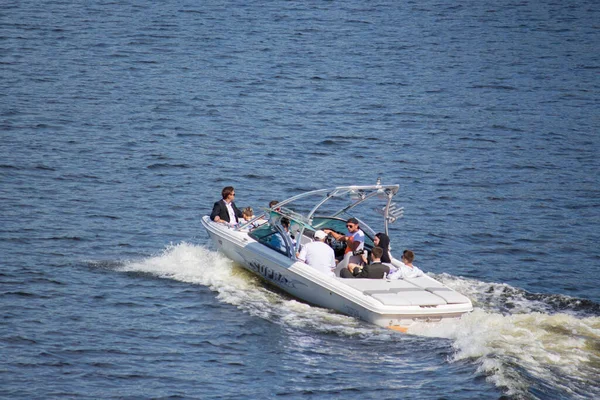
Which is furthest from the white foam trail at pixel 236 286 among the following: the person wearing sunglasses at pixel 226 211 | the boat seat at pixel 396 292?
the person wearing sunglasses at pixel 226 211

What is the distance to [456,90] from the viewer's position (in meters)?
39.7

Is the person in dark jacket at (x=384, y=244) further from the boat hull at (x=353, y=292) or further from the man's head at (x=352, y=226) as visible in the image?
the boat hull at (x=353, y=292)

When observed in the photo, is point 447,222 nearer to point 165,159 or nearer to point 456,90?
point 165,159

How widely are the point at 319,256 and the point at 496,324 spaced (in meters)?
3.88

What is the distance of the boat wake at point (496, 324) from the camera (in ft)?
48.6

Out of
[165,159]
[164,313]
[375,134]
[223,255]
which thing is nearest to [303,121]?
[375,134]

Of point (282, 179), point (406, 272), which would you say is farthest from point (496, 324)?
point (282, 179)

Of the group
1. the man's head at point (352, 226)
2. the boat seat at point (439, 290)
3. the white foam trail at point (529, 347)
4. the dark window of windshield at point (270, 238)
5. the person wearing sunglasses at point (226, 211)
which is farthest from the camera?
the person wearing sunglasses at point (226, 211)

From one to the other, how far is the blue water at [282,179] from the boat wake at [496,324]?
2.1 inches

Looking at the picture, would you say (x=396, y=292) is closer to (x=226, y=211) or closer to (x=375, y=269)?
(x=375, y=269)

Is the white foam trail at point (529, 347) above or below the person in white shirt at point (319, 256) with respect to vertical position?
below

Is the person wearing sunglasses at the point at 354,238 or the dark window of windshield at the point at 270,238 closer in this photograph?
the person wearing sunglasses at the point at 354,238

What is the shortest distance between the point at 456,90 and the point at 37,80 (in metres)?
17.2

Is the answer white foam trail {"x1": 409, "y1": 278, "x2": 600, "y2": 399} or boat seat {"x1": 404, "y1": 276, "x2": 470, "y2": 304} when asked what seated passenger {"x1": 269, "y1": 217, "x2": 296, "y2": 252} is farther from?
white foam trail {"x1": 409, "y1": 278, "x2": 600, "y2": 399}
